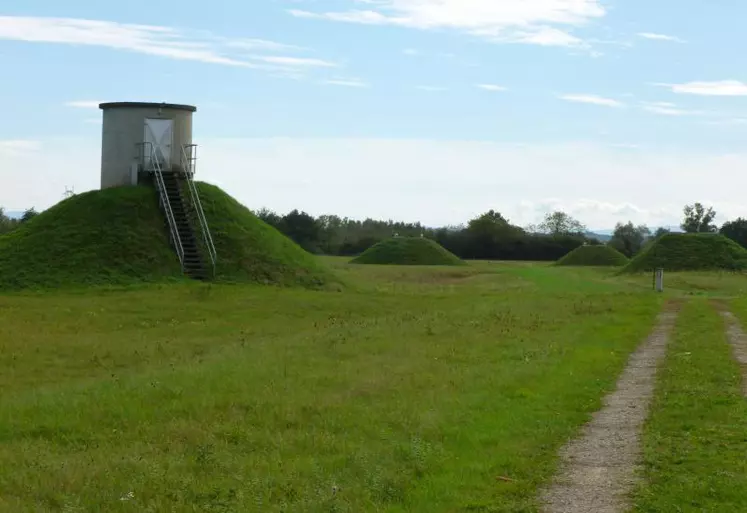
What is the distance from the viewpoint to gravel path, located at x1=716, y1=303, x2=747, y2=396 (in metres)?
18.0

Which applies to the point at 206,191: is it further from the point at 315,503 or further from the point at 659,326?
the point at 315,503

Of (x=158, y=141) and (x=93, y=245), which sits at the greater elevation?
(x=158, y=141)

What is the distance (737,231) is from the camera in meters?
116

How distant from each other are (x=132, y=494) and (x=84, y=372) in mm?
10323

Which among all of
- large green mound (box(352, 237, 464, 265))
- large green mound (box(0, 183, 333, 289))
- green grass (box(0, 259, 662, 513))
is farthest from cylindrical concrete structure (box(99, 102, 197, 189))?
large green mound (box(352, 237, 464, 265))

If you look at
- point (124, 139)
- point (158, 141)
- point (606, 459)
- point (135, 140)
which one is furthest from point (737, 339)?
point (124, 139)

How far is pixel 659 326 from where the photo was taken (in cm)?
2714

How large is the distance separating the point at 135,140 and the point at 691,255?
4622 cm

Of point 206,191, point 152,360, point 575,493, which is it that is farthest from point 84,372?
point 206,191

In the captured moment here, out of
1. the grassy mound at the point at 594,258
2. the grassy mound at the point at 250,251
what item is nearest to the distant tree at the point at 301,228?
the grassy mound at the point at 594,258

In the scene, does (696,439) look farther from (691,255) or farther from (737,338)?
(691,255)

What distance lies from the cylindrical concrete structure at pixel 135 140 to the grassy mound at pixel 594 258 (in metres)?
56.7

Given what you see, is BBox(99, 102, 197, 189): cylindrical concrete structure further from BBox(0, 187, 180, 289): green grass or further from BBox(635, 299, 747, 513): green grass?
BBox(635, 299, 747, 513): green grass

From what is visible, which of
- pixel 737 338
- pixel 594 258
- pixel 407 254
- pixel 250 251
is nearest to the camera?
pixel 737 338
